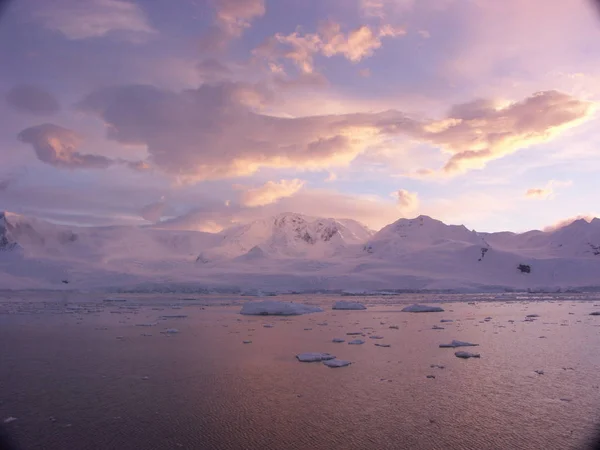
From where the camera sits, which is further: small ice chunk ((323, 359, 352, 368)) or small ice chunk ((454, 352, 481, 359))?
small ice chunk ((454, 352, 481, 359))

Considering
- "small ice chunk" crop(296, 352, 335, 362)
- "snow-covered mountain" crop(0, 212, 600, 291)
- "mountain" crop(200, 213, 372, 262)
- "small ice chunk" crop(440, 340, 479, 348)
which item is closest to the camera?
"small ice chunk" crop(296, 352, 335, 362)

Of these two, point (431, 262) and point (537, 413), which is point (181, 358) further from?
point (431, 262)

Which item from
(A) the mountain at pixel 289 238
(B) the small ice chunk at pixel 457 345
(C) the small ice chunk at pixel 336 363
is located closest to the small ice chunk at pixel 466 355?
(B) the small ice chunk at pixel 457 345

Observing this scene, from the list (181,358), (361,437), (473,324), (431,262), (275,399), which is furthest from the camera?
(431,262)

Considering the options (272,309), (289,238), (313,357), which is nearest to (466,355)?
(313,357)

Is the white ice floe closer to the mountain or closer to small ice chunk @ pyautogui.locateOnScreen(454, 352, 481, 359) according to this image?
small ice chunk @ pyautogui.locateOnScreen(454, 352, 481, 359)

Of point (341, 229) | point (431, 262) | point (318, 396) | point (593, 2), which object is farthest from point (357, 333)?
point (341, 229)

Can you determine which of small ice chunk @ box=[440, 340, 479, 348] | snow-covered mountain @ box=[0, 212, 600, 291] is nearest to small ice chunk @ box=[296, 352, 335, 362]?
small ice chunk @ box=[440, 340, 479, 348]
